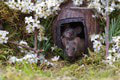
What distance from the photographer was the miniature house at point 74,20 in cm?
432

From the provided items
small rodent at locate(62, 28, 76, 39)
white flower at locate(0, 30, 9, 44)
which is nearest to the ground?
small rodent at locate(62, 28, 76, 39)

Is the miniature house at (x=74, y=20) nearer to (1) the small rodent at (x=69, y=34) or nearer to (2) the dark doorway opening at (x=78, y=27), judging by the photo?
(2) the dark doorway opening at (x=78, y=27)

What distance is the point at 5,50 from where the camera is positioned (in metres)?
4.39

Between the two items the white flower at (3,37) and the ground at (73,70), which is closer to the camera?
the ground at (73,70)

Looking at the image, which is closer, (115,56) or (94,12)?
(115,56)

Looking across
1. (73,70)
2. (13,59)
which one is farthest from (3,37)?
(73,70)

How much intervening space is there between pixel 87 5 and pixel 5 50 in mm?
1342

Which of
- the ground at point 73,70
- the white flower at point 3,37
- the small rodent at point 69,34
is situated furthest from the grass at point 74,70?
the white flower at point 3,37

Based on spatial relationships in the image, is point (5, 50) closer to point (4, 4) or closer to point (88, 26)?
point (4, 4)

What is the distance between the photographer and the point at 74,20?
4340 millimetres

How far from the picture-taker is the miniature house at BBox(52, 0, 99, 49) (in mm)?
4324

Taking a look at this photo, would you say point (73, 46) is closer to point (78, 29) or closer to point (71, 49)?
point (71, 49)

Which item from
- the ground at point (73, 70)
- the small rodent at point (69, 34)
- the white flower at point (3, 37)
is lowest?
the ground at point (73, 70)

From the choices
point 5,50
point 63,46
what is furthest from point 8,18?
point 63,46
